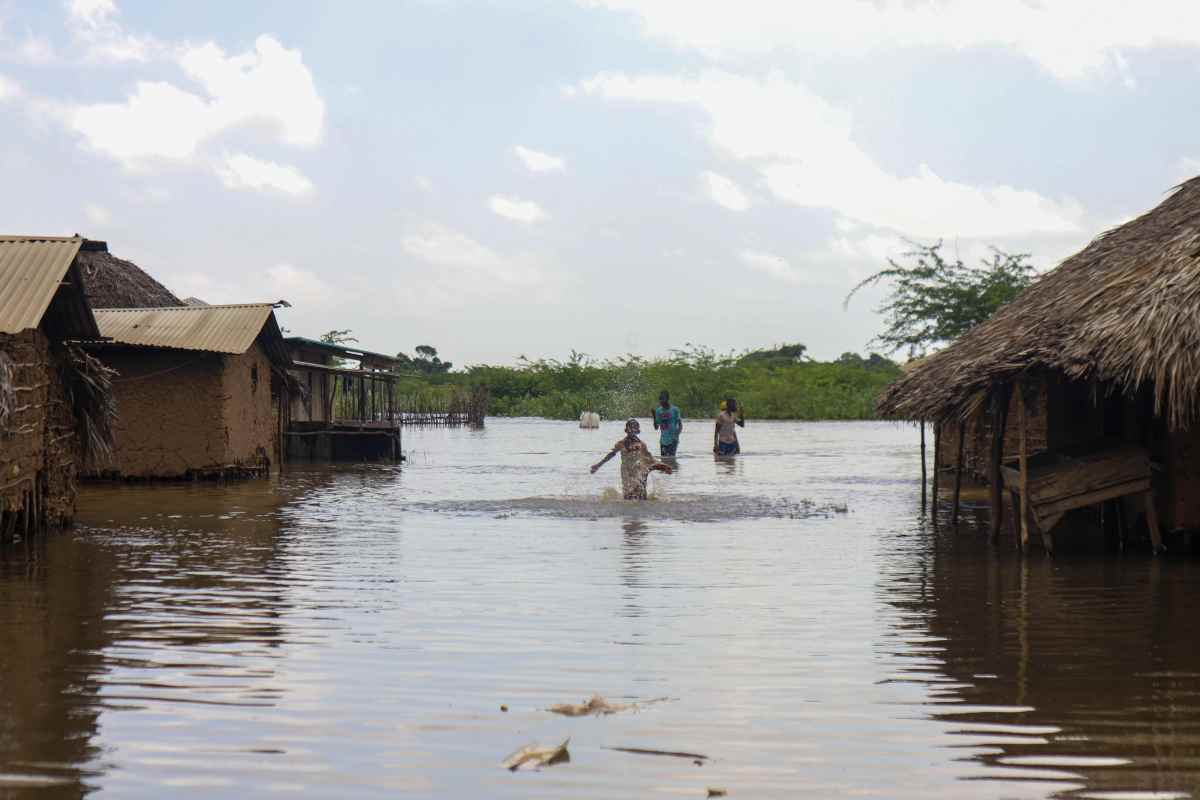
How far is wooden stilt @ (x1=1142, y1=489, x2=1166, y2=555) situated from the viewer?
12.3 m

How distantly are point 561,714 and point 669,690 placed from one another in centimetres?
75

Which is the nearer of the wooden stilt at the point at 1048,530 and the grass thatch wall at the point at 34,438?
the wooden stilt at the point at 1048,530

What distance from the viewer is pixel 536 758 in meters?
5.30

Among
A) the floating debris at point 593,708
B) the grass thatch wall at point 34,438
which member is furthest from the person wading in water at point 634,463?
the floating debris at point 593,708

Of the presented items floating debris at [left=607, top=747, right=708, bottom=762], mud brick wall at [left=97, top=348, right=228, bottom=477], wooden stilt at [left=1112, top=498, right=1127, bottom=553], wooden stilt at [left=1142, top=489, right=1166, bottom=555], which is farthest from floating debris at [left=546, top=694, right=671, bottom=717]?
mud brick wall at [left=97, top=348, right=228, bottom=477]

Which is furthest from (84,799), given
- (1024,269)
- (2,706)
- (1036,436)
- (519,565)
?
(1024,269)

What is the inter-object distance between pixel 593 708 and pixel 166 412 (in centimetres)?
1753

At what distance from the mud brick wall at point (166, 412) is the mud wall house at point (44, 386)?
678 centimetres

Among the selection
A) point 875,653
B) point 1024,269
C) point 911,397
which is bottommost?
point 875,653

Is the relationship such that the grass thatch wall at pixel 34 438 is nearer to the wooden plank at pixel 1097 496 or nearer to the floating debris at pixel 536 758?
the floating debris at pixel 536 758

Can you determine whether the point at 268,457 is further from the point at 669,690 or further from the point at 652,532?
the point at 669,690

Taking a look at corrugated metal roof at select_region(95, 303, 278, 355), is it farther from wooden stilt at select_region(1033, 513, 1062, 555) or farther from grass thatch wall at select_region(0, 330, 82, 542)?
wooden stilt at select_region(1033, 513, 1062, 555)

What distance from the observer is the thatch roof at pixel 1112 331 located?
11055mm

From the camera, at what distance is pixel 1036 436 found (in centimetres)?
1977
